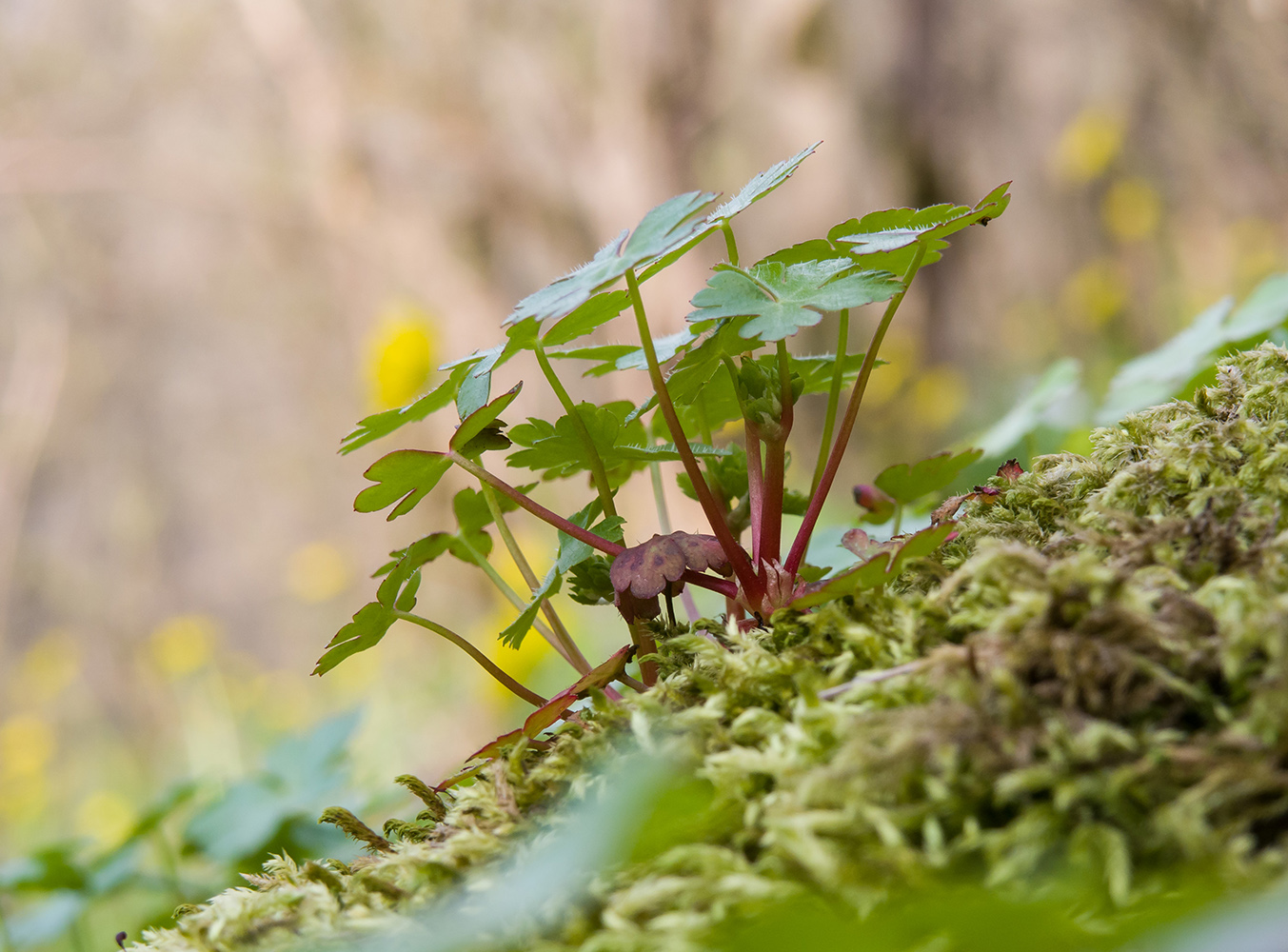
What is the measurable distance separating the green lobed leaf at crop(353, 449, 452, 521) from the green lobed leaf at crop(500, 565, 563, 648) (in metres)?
0.15

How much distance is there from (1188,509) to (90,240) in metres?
9.05

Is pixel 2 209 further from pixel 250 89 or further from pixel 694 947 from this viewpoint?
pixel 694 947

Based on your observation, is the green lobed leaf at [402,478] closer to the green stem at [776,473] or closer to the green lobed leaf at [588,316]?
the green lobed leaf at [588,316]

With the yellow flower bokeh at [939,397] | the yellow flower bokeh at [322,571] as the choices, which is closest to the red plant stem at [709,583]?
the yellow flower bokeh at [939,397]

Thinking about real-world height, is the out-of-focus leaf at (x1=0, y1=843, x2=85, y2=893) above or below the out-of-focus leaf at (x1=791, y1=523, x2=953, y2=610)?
above

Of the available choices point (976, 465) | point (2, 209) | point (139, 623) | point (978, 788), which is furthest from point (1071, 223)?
point (2, 209)

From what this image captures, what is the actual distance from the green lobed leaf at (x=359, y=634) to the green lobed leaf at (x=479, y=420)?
6.8 inches

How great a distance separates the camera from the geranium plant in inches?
27.8

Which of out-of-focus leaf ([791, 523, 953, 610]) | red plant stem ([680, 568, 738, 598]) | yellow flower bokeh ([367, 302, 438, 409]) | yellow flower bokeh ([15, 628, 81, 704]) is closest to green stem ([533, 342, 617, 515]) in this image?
red plant stem ([680, 568, 738, 598])

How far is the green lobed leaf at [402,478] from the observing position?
807 millimetres

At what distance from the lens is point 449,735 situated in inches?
197

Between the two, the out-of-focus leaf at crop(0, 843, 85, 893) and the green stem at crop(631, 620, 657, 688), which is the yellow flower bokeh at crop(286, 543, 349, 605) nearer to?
the out-of-focus leaf at crop(0, 843, 85, 893)

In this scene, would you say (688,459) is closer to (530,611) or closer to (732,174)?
(530,611)

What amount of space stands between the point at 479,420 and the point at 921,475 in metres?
0.51
